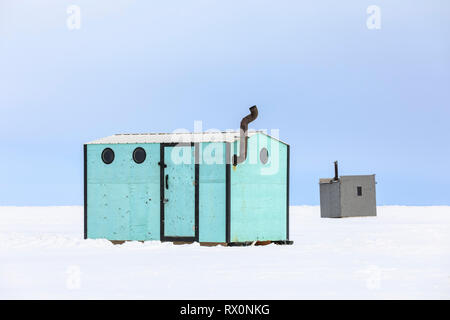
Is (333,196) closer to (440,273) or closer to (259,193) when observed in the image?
(259,193)

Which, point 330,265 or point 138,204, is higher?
point 138,204

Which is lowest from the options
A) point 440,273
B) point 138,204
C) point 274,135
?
point 440,273

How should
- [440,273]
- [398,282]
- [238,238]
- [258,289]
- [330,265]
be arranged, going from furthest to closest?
[238,238]
[330,265]
[440,273]
[398,282]
[258,289]

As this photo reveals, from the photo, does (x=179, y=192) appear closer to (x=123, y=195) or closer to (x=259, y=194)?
(x=123, y=195)

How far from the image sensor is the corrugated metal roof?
1518 centimetres

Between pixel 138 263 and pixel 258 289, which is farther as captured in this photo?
pixel 138 263

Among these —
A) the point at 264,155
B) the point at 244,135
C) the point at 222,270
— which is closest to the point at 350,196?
the point at 264,155

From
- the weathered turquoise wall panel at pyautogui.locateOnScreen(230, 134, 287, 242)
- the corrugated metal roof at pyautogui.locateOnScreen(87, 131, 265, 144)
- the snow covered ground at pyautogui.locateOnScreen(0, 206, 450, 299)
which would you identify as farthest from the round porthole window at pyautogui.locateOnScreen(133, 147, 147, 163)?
the weathered turquoise wall panel at pyautogui.locateOnScreen(230, 134, 287, 242)

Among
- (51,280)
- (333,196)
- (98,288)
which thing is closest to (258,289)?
(98,288)

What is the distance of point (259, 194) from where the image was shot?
1519cm

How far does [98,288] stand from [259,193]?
6.73 metres

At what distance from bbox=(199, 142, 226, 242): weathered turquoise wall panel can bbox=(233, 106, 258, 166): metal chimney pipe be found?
32cm

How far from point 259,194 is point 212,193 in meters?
1.12

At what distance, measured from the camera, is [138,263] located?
1159 cm
